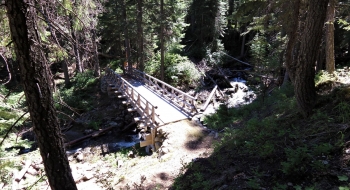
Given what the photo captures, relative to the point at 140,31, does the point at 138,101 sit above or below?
below

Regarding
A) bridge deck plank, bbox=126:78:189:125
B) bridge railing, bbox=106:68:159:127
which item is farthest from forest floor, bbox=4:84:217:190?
bridge railing, bbox=106:68:159:127

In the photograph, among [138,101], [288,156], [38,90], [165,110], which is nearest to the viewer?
[38,90]

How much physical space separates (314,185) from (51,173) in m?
4.48

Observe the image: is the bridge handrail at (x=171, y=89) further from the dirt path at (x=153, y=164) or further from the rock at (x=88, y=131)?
the rock at (x=88, y=131)

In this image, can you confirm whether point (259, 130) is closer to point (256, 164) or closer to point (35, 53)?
point (256, 164)

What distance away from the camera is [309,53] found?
530 centimetres

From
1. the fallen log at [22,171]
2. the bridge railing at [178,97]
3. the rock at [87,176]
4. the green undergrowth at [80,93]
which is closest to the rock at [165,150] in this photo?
the rock at [87,176]

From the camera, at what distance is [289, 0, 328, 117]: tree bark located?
5.04m

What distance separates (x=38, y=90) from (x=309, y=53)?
582 cm

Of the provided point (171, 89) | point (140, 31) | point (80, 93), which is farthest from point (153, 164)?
point (80, 93)

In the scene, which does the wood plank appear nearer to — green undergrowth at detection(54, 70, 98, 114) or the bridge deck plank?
the bridge deck plank

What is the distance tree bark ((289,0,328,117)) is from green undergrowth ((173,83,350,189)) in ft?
1.05

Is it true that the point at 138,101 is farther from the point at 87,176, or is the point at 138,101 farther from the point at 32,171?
the point at 32,171

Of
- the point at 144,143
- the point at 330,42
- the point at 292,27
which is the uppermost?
the point at 292,27
